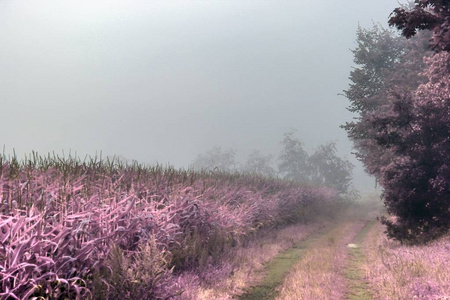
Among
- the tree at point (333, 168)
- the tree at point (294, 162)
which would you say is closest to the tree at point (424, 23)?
the tree at point (333, 168)

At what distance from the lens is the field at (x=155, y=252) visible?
12.1 ft

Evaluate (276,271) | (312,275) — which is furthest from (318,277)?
(276,271)

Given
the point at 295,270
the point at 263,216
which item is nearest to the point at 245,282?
the point at 295,270

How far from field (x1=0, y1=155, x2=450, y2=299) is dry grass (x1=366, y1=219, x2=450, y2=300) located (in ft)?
0.09

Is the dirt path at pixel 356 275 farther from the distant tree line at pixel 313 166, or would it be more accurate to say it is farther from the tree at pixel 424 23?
the distant tree line at pixel 313 166

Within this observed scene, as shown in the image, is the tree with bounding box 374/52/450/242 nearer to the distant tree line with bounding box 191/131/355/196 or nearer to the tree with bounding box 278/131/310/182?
the distant tree line with bounding box 191/131/355/196

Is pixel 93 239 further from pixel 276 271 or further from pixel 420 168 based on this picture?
pixel 420 168

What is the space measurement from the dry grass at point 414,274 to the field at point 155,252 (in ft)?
0.09

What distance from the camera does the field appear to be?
3.70 meters

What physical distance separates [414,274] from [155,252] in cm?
553

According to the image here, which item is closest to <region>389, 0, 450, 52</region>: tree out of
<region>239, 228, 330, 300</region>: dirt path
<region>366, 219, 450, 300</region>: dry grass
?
<region>366, 219, 450, 300</region>: dry grass

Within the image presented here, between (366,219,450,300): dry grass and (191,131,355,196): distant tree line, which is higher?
(366,219,450,300): dry grass

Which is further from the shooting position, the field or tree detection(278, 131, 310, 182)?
tree detection(278, 131, 310, 182)

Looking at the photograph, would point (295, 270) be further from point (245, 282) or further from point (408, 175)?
point (408, 175)
